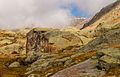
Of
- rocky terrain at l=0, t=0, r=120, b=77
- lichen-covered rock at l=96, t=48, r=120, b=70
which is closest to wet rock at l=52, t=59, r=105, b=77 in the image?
rocky terrain at l=0, t=0, r=120, b=77

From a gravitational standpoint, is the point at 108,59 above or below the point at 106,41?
below

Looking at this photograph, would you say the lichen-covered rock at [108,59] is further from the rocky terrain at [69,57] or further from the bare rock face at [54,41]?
the bare rock face at [54,41]

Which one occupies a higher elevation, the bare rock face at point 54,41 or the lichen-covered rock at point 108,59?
the bare rock face at point 54,41

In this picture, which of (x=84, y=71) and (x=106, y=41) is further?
(x=106, y=41)

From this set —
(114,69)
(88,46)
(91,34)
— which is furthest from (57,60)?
(91,34)

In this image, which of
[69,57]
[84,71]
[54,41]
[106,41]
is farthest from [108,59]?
[54,41]

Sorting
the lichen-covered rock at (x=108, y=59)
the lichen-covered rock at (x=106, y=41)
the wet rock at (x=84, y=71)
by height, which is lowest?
the wet rock at (x=84, y=71)

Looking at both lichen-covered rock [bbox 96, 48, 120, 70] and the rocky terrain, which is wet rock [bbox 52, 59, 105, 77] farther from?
lichen-covered rock [bbox 96, 48, 120, 70]

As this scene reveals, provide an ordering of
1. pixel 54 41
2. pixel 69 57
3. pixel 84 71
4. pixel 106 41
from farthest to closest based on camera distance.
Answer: pixel 54 41
pixel 106 41
pixel 69 57
pixel 84 71

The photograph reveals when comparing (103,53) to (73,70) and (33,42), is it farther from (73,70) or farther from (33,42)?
(33,42)

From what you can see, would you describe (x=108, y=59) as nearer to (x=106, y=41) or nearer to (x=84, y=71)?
(x=84, y=71)

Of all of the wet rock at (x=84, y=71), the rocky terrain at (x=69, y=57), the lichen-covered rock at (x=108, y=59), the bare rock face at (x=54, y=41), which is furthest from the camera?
the bare rock face at (x=54, y=41)

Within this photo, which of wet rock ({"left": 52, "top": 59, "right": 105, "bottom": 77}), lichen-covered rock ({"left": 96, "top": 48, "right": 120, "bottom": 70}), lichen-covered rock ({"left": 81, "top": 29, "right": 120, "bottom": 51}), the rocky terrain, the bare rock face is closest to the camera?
wet rock ({"left": 52, "top": 59, "right": 105, "bottom": 77})

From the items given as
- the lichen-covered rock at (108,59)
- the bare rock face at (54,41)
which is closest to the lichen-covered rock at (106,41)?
the lichen-covered rock at (108,59)
